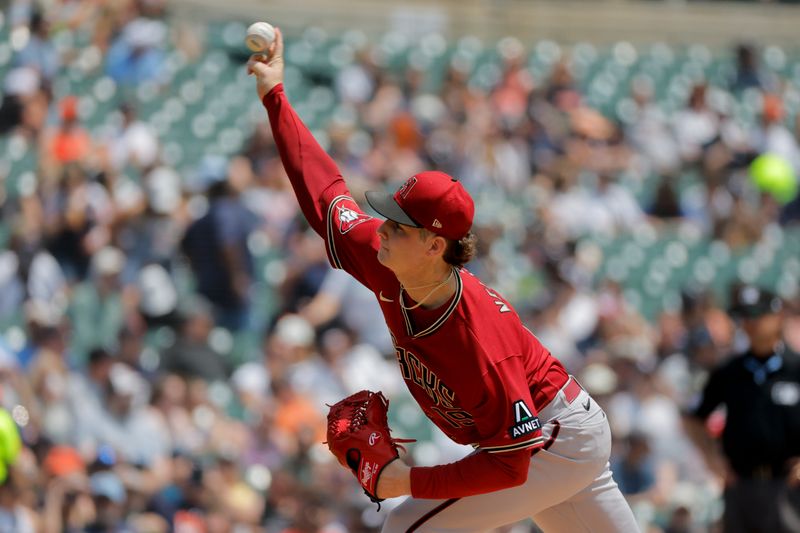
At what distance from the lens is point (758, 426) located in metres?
5.36

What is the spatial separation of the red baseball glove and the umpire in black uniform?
2207 mm

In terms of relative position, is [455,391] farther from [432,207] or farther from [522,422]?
[432,207]

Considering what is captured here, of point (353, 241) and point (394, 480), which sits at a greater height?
point (353, 241)

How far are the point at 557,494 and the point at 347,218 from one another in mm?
1079

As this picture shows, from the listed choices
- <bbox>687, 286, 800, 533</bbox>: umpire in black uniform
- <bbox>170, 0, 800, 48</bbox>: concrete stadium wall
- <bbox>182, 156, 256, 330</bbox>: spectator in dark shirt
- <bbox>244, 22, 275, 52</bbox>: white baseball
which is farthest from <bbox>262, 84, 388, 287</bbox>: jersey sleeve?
<bbox>170, 0, 800, 48</bbox>: concrete stadium wall

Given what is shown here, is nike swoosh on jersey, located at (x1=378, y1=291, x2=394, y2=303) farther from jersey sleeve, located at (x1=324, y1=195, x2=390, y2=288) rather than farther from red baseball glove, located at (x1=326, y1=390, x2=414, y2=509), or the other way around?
red baseball glove, located at (x1=326, y1=390, x2=414, y2=509)

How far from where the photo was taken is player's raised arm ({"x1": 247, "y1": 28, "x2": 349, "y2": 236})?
406cm

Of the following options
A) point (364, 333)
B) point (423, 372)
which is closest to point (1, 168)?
point (364, 333)

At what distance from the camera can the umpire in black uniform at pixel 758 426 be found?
5.36 m

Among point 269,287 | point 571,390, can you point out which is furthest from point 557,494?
point 269,287

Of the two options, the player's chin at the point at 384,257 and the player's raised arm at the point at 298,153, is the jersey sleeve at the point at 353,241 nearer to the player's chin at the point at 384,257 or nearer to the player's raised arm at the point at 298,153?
the player's raised arm at the point at 298,153

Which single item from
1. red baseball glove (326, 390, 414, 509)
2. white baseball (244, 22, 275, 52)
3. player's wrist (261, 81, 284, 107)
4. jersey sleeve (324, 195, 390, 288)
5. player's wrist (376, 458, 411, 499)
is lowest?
player's wrist (376, 458, 411, 499)

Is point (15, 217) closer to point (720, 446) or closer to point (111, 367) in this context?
point (111, 367)

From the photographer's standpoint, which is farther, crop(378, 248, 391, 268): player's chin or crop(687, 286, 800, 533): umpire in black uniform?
crop(687, 286, 800, 533): umpire in black uniform
